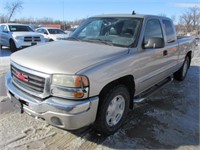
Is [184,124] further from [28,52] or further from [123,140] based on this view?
[28,52]

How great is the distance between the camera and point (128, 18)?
4.16 m

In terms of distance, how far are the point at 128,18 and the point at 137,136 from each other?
2.13 m

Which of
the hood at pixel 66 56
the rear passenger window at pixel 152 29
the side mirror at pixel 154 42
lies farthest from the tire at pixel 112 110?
the rear passenger window at pixel 152 29

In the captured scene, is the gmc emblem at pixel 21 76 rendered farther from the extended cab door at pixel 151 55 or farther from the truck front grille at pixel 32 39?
the truck front grille at pixel 32 39

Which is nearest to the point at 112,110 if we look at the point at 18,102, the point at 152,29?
the point at 18,102

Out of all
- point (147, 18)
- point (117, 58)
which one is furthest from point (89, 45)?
point (147, 18)

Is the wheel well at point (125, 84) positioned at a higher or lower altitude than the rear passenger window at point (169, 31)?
lower

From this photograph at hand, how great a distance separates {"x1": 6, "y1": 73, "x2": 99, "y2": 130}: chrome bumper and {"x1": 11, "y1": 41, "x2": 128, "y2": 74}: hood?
38 centimetres

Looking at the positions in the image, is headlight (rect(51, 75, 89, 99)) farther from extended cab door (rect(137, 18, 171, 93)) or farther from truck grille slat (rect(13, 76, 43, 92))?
extended cab door (rect(137, 18, 171, 93))

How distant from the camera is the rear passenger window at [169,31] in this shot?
508cm

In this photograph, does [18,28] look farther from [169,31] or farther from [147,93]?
[147,93]

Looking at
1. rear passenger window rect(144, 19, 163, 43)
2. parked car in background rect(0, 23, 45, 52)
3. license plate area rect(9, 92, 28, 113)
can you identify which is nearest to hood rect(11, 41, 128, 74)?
license plate area rect(9, 92, 28, 113)

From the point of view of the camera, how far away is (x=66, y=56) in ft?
10.3

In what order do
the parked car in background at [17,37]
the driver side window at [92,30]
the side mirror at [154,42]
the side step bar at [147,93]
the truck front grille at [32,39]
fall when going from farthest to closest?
the truck front grille at [32,39]
the parked car in background at [17,37]
the driver side window at [92,30]
the side step bar at [147,93]
the side mirror at [154,42]
